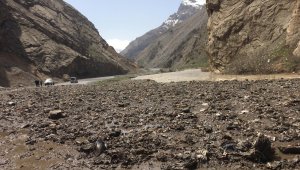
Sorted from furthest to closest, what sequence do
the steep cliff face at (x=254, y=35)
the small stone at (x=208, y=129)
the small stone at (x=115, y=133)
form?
1. the steep cliff face at (x=254, y=35)
2. the small stone at (x=115, y=133)
3. the small stone at (x=208, y=129)

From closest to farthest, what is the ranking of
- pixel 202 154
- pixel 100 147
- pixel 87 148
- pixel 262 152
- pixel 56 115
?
1. pixel 262 152
2. pixel 202 154
3. pixel 100 147
4. pixel 87 148
5. pixel 56 115

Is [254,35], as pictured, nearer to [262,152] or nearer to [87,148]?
[87,148]

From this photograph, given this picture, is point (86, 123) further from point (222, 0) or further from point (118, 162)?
point (222, 0)

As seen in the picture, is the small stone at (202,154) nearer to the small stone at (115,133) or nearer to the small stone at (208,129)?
the small stone at (208,129)

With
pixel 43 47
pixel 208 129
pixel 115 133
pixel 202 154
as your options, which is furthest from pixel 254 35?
pixel 43 47

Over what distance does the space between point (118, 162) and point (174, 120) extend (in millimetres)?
4774

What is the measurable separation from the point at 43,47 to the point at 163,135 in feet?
261

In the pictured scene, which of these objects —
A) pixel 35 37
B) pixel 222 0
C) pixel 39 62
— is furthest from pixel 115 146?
pixel 35 37

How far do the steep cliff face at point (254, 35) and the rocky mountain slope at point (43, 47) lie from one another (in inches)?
1317

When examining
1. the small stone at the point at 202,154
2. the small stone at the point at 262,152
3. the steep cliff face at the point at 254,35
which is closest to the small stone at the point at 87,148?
the small stone at the point at 202,154

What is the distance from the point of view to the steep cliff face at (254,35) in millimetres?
39656

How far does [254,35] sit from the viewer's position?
46844 millimetres

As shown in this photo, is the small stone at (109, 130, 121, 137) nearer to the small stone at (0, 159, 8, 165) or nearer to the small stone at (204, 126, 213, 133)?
the small stone at (204, 126, 213, 133)

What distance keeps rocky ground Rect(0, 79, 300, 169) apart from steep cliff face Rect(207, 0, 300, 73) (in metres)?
18.1
